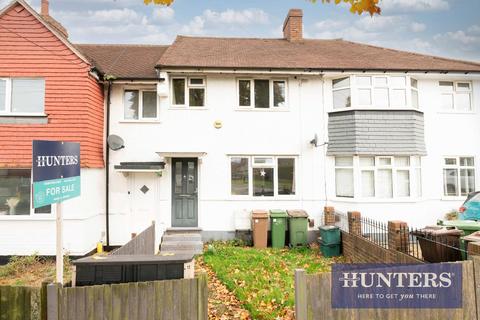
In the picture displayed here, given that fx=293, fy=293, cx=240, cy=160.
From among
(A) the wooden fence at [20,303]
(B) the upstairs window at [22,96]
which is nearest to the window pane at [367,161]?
(A) the wooden fence at [20,303]

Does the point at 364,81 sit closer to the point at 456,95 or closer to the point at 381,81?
the point at 381,81

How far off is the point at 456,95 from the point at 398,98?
2824 millimetres

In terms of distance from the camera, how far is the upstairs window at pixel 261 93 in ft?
37.3

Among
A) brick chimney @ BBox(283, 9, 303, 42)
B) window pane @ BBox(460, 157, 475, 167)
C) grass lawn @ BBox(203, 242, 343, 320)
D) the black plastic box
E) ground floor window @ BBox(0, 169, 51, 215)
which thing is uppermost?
brick chimney @ BBox(283, 9, 303, 42)

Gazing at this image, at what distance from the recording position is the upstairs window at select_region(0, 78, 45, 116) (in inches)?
368

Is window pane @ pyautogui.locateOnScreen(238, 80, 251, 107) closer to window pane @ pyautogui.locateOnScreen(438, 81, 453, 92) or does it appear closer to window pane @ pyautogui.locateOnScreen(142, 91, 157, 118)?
window pane @ pyautogui.locateOnScreen(142, 91, 157, 118)

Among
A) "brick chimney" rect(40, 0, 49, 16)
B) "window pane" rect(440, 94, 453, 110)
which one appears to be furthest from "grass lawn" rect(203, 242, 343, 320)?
"brick chimney" rect(40, 0, 49, 16)

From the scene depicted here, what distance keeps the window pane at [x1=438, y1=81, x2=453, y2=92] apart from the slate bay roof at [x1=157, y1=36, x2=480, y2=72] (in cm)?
66

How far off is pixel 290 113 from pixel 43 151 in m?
8.78

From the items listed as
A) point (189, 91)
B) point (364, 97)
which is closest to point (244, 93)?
point (189, 91)

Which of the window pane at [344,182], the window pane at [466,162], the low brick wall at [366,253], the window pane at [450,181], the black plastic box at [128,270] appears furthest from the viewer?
the window pane at [466,162]

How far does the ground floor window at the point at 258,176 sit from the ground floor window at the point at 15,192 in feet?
21.0

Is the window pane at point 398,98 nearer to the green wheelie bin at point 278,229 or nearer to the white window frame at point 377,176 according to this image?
the white window frame at point 377,176

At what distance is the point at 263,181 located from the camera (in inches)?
442
